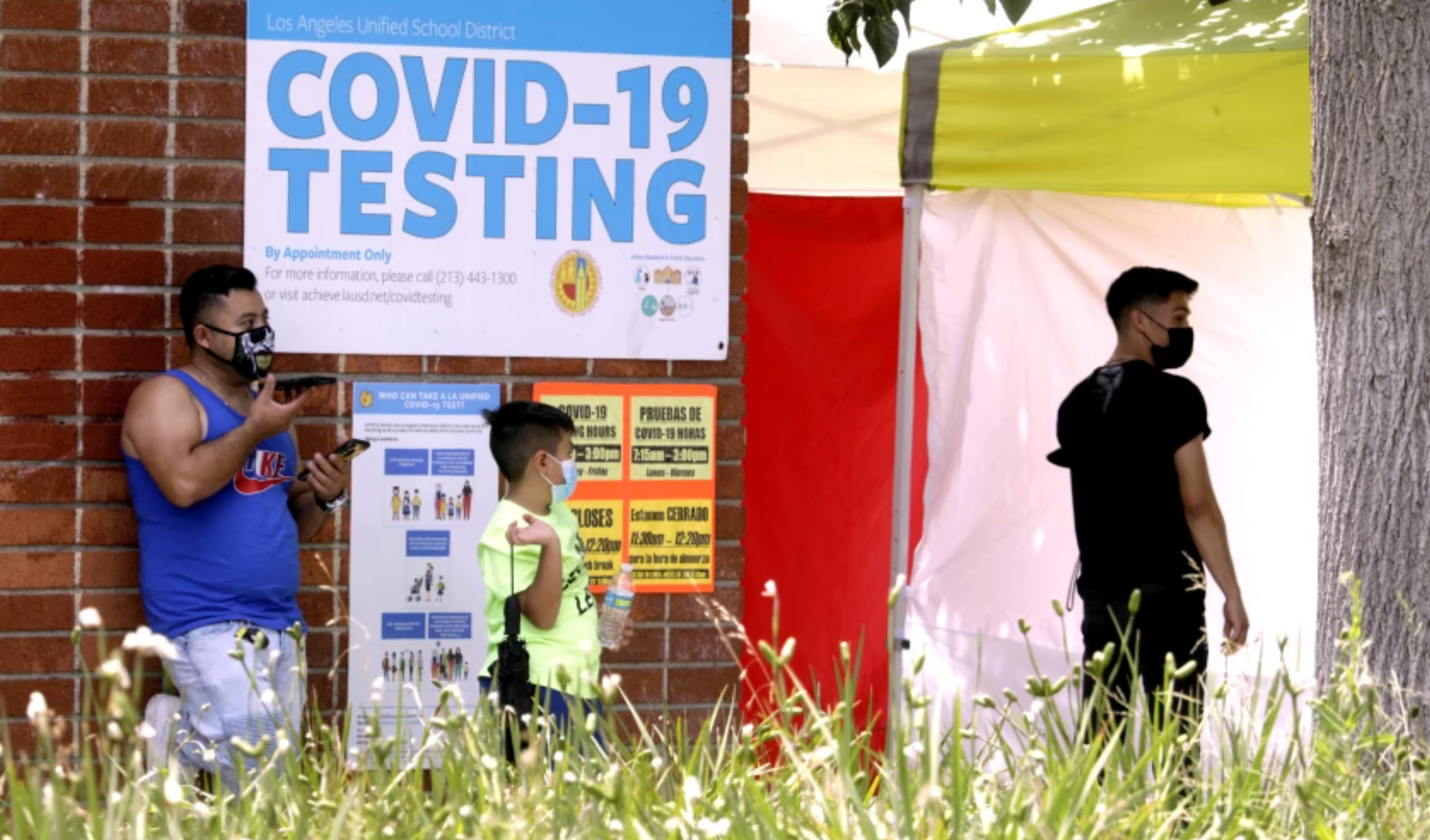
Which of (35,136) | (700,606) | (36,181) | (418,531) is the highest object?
(35,136)

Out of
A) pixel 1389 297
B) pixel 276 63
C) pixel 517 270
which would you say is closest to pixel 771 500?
pixel 517 270

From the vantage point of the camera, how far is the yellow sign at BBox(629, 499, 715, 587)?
5.03 meters

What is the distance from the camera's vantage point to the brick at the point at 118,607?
4715mm

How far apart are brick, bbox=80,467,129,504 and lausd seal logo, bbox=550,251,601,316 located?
1274 millimetres

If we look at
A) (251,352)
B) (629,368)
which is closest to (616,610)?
(629,368)

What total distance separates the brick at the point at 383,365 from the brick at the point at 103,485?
26.2 inches

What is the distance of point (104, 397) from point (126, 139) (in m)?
0.70

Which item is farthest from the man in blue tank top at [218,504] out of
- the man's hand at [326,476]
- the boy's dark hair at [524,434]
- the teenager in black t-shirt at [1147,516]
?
the teenager in black t-shirt at [1147,516]

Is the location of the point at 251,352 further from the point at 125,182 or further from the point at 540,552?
the point at 540,552

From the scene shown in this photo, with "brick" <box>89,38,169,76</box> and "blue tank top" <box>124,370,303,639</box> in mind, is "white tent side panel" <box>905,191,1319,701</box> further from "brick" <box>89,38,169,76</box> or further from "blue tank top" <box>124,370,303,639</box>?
"brick" <box>89,38,169,76</box>

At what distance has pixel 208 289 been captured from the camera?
4.50 meters

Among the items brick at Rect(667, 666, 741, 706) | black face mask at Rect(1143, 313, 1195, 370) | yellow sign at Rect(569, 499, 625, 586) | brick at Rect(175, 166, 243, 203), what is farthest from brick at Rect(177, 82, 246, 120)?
black face mask at Rect(1143, 313, 1195, 370)

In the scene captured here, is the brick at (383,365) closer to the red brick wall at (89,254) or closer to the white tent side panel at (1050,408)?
the red brick wall at (89,254)

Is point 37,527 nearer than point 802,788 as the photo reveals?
No
